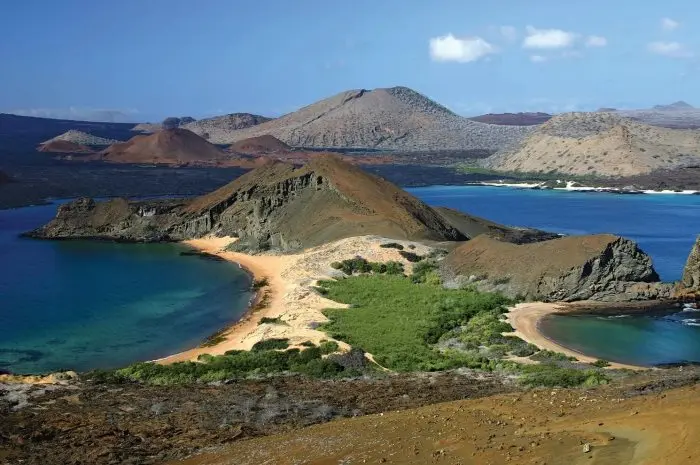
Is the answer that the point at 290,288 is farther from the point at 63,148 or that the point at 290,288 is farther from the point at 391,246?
the point at 63,148

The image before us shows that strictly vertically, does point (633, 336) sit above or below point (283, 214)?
below

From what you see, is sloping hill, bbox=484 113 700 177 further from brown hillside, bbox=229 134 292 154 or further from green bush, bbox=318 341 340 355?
green bush, bbox=318 341 340 355

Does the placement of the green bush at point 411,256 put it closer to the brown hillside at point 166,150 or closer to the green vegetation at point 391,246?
the green vegetation at point 391,246

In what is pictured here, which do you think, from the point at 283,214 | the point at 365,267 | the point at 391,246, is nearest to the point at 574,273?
the point at 365,267

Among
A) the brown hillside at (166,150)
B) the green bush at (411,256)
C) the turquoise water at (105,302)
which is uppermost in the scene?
the brown hillside at (166,150)

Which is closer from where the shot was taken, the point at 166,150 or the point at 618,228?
the point at 618,228

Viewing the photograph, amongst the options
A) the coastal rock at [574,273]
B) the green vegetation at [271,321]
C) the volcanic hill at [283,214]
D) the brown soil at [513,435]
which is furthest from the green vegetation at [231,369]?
the volcanic hill at [283,214]

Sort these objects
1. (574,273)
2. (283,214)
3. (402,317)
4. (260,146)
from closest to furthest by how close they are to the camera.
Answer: (402,317) < (574,273) < (283,214) < (260,146)
